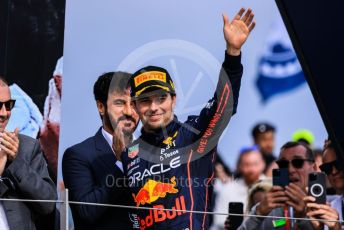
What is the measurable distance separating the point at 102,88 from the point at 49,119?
14.1 inches

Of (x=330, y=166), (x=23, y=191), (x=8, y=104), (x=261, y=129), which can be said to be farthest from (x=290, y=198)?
(x=8, y=104)

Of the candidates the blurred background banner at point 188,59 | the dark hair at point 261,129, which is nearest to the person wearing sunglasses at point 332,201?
the blurred background banner at point 188,59

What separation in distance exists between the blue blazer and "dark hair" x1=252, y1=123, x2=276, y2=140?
2.61 ft

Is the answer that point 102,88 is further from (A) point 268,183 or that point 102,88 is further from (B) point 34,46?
(A) point 268,183

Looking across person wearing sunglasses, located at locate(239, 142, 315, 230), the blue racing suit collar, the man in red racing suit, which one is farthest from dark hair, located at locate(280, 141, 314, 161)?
the blue racing suit collar

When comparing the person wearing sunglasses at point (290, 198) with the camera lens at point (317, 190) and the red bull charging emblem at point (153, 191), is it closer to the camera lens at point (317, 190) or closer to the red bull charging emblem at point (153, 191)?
the camera lens at point (317, 190)

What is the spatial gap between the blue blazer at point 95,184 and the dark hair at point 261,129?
2.61ft

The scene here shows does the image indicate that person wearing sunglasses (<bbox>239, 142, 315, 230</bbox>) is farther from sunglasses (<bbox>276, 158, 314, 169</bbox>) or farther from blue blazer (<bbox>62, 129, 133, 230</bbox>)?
blue blazer (<bbox>62, 129, 133, 230</bbox>)

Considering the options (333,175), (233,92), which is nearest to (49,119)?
(233,92)

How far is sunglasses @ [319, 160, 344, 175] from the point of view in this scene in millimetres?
4941

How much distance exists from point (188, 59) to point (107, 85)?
0.50 m

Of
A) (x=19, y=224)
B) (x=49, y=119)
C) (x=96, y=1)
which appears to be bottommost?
(x=19, y=224)

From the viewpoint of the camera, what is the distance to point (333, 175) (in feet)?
16.3

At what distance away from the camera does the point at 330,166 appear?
497 cm
